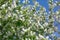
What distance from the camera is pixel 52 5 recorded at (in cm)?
1172

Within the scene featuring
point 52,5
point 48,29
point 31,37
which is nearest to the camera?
point 31,37

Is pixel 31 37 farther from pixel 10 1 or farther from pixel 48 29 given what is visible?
pixel 48 29

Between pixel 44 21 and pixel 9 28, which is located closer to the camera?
pixel 9 28

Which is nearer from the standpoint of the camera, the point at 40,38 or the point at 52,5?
the point at 40,38

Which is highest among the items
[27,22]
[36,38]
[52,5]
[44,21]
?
[52,5]

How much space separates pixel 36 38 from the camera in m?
7.89

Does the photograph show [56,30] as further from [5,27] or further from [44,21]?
[5,27]

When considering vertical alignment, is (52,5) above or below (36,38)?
above

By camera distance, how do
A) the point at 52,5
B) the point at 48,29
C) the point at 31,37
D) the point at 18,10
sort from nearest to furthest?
the point at 31,37 → the point at 18,10 → the point at 48,29 → the point at 52,5

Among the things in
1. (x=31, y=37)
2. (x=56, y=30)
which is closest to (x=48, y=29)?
(x=56, y=30)

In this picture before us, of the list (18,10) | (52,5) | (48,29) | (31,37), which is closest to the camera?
(31,37)

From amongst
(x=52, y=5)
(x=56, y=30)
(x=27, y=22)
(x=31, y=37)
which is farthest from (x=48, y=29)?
(x=31, y=37)

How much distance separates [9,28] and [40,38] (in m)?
0.97

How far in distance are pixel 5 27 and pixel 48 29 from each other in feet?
10.7
